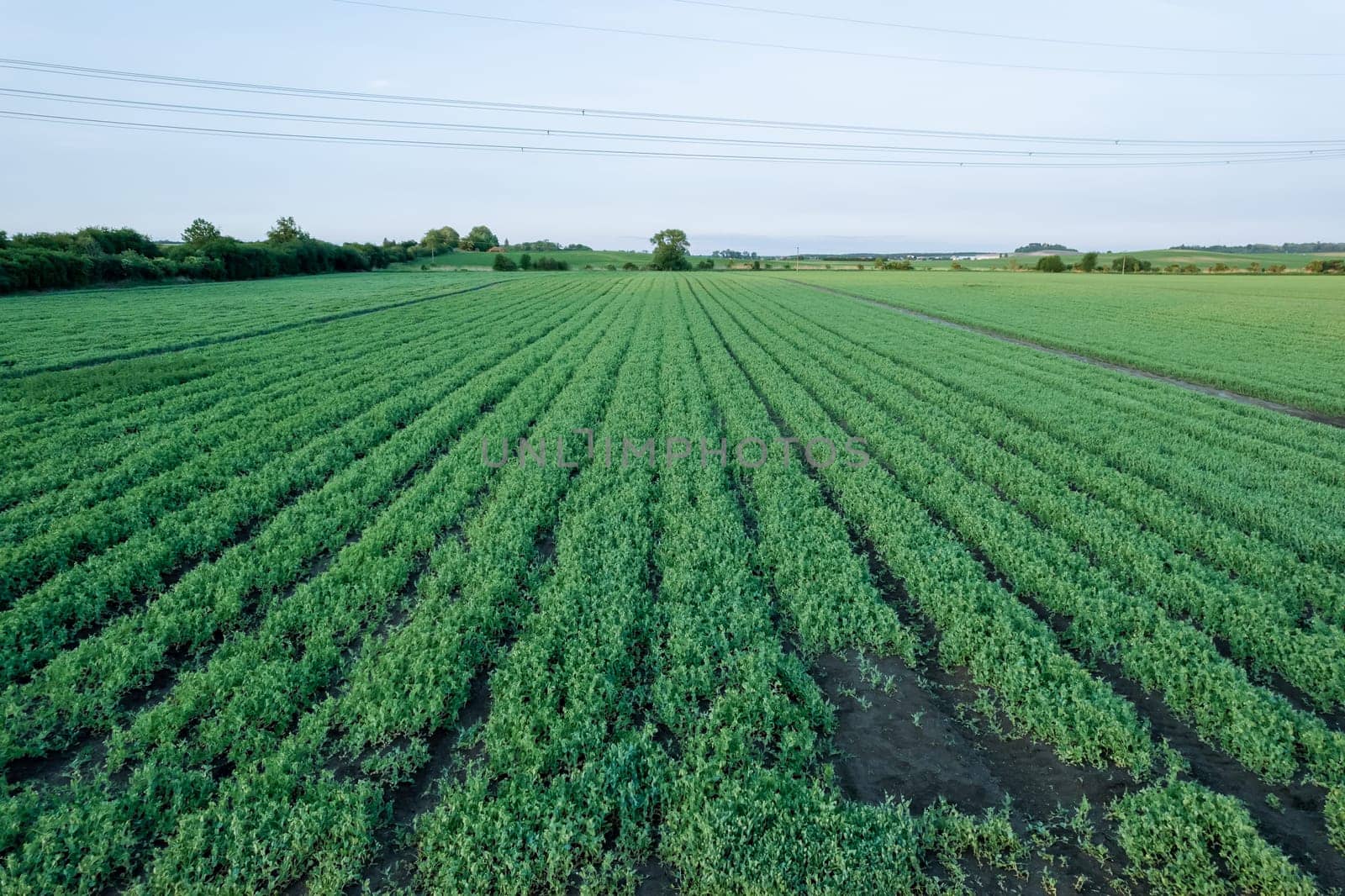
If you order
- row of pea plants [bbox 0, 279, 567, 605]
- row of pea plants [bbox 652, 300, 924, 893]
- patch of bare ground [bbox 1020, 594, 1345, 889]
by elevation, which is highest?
row of pea plants [bbox 0, 279, 567, 605]

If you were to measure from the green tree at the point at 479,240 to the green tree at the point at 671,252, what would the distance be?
38.3 m

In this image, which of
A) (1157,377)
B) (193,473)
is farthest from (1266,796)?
(1157,377)

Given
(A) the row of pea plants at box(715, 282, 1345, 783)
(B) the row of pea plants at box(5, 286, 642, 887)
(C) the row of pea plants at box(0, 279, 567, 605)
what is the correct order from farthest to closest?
(C) the row of pea plants at box(0, 279, 567, 605) → (A) the row of pea plants at box(715, 282, 1345, 783) → (B) the row of pea plants at box(5, 286, 642, 887)

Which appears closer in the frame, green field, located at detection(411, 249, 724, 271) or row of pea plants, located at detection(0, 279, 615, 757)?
row of pea plants, located at detection(0, 279, 615, 757)

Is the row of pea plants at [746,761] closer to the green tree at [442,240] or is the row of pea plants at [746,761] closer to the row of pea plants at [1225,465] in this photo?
the row of pea plants at [1225,465]

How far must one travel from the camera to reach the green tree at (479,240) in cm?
14162

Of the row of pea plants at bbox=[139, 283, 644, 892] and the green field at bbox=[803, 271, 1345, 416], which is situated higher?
the green field at bbox=[803, 271, 1345, 416]

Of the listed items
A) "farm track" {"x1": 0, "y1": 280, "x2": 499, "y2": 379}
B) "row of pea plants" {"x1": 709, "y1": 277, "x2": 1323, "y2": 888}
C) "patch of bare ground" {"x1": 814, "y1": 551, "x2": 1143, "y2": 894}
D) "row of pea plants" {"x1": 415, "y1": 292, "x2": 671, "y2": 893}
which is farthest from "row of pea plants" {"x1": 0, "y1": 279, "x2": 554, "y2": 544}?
"row of pea plants" {"x1": 709, "y1": 277, "x2": 1323, "y2": 888}

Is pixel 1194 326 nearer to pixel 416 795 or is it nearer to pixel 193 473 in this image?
pixel 416 795

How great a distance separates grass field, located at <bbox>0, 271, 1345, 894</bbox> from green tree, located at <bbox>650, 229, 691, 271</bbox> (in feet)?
382

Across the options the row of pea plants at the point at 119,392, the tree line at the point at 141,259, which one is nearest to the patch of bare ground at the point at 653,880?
the row of pea plants at the point at 119,392

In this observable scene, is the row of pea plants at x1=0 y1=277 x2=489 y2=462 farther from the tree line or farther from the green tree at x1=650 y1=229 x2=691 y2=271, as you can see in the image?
the green tree at x1=650 y1=229 x2=691 y2=271

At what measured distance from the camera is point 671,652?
16.4 ft

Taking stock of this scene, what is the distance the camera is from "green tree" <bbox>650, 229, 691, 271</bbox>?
12462cm
